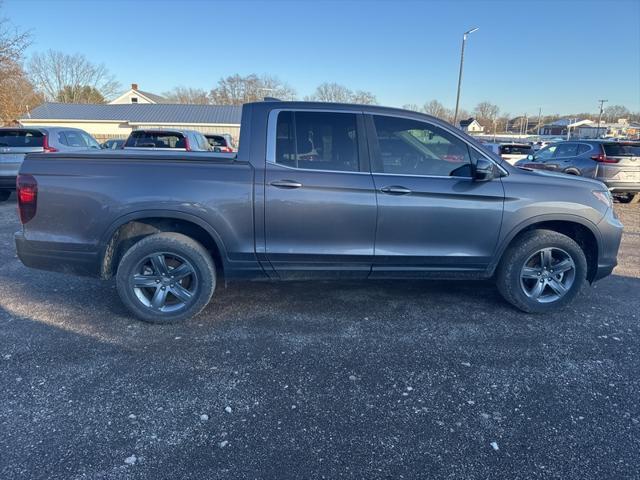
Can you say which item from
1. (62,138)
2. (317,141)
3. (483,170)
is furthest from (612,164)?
(62,138)

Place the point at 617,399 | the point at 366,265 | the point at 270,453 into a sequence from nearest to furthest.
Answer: the point at 270,453 → the point at 617,399 → the point at 366,265

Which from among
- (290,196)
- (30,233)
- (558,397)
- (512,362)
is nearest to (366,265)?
(290,196)

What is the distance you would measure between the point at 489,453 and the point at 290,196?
7.55ft

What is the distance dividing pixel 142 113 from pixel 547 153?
40066mm

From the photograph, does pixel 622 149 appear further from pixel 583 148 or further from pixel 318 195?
pixel 318 195

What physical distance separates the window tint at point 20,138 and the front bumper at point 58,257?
7211mm

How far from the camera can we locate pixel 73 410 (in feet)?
8.26

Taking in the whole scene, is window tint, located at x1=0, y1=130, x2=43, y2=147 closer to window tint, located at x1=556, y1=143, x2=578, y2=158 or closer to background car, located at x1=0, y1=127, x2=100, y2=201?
background car, located at x1=0, y1=127, x2=100, y2=201

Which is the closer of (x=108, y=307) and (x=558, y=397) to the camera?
(x=558, y=397)

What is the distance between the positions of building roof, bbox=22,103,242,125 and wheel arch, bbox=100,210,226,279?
3797 centimetres

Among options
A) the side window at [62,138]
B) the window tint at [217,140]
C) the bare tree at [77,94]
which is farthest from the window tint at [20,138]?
the bare tree at [77,94]

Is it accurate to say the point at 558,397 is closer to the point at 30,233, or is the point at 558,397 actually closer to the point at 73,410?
the point at 73,410

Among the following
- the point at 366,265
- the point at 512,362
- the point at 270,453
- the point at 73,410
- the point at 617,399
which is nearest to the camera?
the point at 270,453

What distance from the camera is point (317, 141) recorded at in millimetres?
3580
